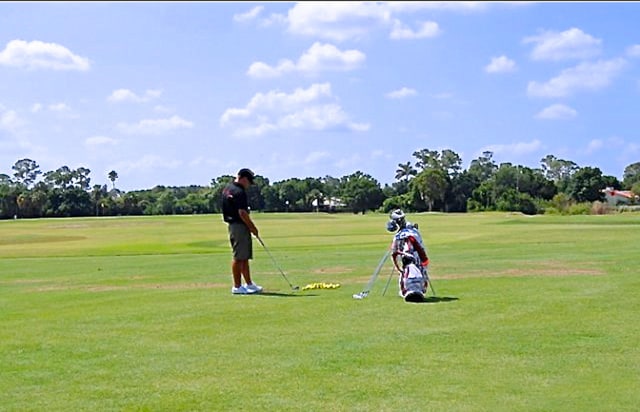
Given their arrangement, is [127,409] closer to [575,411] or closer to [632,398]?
[575,411]

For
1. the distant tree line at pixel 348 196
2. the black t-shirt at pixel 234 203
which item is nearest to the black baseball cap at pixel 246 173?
the black t-shirt at pixel 234 203

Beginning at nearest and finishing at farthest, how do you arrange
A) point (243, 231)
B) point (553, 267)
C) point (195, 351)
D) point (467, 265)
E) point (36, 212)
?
point (195, 351)
point (243, 231)
point (553, 267)
point (467, 265)
point (36, 212)

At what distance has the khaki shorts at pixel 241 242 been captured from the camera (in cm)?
1689

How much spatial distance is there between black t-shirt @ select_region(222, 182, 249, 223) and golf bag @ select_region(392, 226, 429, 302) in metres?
3.06

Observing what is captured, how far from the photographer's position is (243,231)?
1695 centimetres

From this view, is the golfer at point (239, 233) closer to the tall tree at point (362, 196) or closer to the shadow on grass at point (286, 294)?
the shadow on grass at point (286, 294)

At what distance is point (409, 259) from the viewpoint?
15336mm

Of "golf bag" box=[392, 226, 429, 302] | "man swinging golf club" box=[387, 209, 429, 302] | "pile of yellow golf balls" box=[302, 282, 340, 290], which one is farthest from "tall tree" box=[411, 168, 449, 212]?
"golf bag" box=[392, 226, 429, 302]

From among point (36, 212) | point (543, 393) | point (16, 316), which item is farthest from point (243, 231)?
point (36, 212)

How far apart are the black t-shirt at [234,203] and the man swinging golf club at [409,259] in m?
2.85

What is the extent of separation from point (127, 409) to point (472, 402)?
3.01m

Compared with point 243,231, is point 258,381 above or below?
below

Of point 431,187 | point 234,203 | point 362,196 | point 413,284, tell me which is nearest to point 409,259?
point 413,284

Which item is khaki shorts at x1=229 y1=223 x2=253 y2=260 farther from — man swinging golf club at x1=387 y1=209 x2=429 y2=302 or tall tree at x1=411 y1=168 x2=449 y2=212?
tall tree at x1=411 y1=168 x2=449 y2=212
